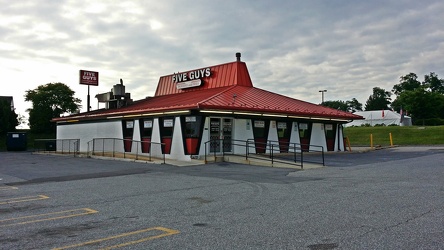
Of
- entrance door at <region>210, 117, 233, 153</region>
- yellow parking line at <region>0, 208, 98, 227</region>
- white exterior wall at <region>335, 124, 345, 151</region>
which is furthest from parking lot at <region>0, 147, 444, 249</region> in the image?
white exterior wall at <region>335, 124, 345, 151</region>

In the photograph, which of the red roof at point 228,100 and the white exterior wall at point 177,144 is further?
the red roof at point 228,100

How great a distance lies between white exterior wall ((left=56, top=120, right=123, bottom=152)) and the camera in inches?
1033

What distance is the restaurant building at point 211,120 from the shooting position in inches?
814

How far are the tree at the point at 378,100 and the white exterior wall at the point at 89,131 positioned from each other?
389 feet

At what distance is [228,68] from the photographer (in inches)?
1064

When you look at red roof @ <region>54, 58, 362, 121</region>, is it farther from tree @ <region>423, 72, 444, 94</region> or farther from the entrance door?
tree @ <region>423, 72, 444, 94</region>

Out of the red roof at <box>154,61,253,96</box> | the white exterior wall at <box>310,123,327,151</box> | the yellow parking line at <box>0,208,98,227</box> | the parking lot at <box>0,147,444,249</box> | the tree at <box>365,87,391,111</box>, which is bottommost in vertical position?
the yellow parking line at <box>0,208,98,227</box>

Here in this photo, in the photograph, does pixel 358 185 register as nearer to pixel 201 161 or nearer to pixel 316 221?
pixel 316 221

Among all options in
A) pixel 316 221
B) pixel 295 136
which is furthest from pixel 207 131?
pixel 316 221

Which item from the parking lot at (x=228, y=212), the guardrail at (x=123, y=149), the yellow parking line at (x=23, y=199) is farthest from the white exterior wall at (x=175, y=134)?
the yellow parking line at (x=23, y=199)

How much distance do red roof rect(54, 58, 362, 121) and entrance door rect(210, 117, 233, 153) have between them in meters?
1.24

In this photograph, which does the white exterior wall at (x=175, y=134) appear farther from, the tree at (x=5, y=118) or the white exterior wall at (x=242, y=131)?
the tree at (x=5, y=118)

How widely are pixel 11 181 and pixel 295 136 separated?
16.9 m

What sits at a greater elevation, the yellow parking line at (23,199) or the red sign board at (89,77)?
the red sign board at (89,77)
